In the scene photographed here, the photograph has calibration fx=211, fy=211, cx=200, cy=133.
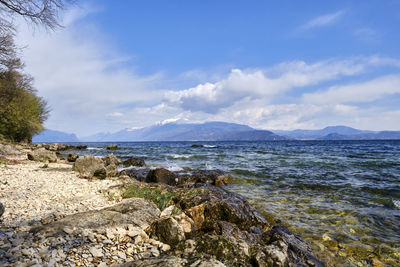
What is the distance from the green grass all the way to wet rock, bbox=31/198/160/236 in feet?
3.39

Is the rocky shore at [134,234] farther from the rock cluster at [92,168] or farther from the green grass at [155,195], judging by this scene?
the rock cluster at [92,168]

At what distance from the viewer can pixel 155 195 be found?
26.3 ft

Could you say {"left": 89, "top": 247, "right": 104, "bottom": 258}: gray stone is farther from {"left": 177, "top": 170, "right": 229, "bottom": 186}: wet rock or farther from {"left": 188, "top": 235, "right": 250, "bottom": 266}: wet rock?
{"left": 177, "top": 170, "right": 229, "bottom": 186}: wet rock

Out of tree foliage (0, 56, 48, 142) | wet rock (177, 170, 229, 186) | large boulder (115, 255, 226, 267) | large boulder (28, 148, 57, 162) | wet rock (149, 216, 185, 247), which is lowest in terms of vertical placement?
wet rock (177, 170, 229, 186)

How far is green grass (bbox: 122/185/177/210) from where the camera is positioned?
743 cm

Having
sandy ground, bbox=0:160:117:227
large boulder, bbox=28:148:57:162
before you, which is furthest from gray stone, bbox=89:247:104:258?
→ large boulder, bbox=28:148:57:162

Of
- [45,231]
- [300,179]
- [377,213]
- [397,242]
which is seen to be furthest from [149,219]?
[300,179]

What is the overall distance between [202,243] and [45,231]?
3046 mm

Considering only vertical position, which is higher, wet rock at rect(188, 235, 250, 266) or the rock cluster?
the rock cluster

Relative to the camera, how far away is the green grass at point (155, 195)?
24.4 ft

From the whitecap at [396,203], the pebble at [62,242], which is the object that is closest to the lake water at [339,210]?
the whitecap at [396,203]

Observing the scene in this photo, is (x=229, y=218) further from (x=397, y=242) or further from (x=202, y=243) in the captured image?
(x=397, y=242)

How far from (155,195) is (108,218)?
10.0ft

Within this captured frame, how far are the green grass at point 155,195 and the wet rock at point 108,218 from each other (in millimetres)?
1033
